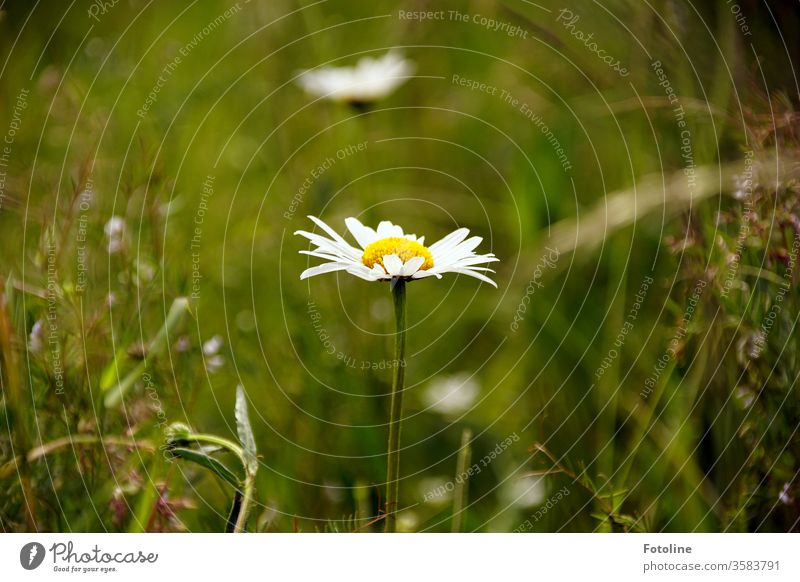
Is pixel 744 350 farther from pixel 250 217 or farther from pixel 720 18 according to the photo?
pixel 250 217

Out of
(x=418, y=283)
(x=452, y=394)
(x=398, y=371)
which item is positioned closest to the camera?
(x=398, y=371)

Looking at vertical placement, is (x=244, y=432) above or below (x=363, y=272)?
below

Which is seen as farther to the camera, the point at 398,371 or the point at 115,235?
the point at 115,235

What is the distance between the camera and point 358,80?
43.7 inches

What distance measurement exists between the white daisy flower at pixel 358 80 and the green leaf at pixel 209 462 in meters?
0.63

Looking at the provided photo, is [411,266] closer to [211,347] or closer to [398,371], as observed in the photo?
[398,371]

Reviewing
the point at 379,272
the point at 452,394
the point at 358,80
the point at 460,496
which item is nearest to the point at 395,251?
the point at 379,272

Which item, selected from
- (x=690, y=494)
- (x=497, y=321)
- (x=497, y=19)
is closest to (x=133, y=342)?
(x=497, y=321)

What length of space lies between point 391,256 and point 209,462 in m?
0.21

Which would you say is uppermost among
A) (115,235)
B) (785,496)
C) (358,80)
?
(358,80)

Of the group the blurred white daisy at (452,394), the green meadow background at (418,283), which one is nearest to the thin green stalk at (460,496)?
the green meadow background at (418,283)

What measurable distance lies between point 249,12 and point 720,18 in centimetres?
72

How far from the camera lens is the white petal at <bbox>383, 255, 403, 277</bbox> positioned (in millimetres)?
608
